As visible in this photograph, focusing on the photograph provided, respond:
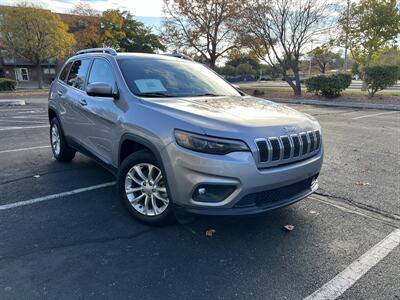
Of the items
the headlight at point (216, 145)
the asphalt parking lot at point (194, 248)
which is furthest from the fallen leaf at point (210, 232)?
the headlight at point (216, 145)

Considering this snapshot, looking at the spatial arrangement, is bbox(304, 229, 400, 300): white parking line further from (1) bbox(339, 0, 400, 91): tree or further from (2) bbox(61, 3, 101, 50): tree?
(2) bbox(61, 3, 101, 50): tree

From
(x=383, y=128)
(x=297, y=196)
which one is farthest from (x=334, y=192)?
(x=383, y=128)

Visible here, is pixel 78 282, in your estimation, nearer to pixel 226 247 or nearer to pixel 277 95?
pixel 226 247

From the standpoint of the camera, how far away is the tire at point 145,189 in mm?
3205

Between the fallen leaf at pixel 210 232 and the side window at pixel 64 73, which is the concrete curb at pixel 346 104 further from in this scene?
the fallen leaf at pixel 210 232

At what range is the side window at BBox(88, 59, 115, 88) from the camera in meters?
3.91

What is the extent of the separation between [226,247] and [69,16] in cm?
5024

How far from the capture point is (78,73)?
4.89 m

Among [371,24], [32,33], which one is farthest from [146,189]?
[32,33]

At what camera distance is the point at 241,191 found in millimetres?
2695

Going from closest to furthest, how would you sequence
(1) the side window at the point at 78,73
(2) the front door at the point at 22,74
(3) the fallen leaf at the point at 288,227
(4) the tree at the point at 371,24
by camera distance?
(3) the fallen leaf at the point at 288,227 → (1) the side window at the point at 78,73 → (4) the tree at the point at 371,24 → (2) the front door at the point at 22,74

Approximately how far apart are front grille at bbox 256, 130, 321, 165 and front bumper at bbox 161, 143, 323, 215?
3.6 inches

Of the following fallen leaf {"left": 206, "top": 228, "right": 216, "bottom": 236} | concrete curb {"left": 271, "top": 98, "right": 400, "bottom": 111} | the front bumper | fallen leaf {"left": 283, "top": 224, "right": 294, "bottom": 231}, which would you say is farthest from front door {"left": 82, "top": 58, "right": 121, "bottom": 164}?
A: concrete curb {"left": 271, "top": 98, "right": 400, "bottom": 111}

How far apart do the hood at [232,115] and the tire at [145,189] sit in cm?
57
